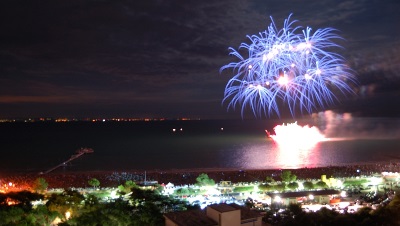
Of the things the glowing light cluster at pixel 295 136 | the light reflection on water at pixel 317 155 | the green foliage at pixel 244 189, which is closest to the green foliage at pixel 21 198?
the green foliage at pixel 244 189

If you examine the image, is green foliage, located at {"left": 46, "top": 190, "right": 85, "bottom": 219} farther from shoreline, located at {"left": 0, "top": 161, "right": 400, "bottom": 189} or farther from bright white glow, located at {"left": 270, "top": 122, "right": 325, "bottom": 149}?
bright white glow, located at {"left": 270, "top": 122, "right": 325, "bottom": 149}

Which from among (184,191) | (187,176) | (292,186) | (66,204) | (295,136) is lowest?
(187,176)

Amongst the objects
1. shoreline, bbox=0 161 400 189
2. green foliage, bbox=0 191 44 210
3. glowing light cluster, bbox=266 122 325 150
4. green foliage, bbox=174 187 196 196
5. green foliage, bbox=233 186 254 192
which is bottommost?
shoreline, bbox=0 161 400 189

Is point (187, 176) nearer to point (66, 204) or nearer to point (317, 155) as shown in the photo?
point (66, 204)

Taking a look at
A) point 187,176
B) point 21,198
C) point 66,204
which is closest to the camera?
point 66,204

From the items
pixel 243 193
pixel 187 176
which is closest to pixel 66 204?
pixel 243 193

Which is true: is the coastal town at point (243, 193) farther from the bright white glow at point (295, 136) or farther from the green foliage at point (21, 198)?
the bright white glow at point (295, 136)

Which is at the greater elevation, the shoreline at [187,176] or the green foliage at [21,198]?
the green foliage at [21,198]

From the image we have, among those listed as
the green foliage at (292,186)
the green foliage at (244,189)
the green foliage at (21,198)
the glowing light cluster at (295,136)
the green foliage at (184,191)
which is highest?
the glowing light cluster at (295,136)

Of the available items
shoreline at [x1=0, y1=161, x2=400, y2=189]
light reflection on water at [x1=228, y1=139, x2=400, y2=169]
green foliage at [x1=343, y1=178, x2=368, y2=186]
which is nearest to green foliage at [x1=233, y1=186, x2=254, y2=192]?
shoreline at [x1=0, y1=161, x2=400, y2=189]

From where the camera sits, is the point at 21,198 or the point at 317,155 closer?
the point at 21,198

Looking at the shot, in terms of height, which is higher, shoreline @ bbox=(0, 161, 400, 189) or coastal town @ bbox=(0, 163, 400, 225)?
coastal town @ bbox=(0, 163, 400, 225)

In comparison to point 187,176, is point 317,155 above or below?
above

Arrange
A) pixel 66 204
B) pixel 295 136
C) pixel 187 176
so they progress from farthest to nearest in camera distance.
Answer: pixel 295 136 < pixel 187 176 < pixel 66 204
